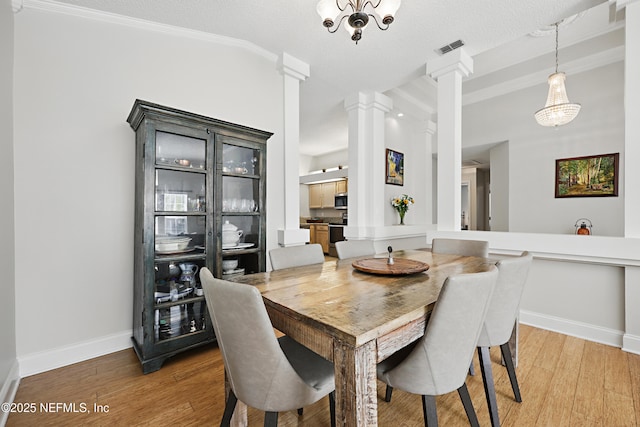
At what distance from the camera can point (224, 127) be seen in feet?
7.43

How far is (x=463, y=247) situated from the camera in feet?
7.75

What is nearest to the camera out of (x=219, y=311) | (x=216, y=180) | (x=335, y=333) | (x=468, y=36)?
(x=335, y=333)

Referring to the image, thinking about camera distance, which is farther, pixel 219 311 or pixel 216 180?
pixel 216 180

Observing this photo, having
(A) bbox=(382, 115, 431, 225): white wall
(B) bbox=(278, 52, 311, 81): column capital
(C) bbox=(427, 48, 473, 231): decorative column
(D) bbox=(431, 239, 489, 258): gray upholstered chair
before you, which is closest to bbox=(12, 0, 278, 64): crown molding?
(B) bbox=(278, 52, 311, 81): column capital

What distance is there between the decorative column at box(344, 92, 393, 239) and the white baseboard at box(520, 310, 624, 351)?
200cm

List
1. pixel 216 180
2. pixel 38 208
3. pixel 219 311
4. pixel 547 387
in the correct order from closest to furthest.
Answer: pixel 219 311, pixel 547 387, pixel 38 208, pixel 216 180

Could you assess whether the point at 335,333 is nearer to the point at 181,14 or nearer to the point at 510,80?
the point at 181,14

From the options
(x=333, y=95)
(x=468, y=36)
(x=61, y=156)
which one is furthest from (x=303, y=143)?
(x=61, y=156)

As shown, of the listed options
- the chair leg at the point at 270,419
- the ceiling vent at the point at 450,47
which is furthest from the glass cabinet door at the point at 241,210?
the ceiling vent at the point at 450,47

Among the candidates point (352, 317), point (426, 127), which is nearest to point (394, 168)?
point (426, 127)

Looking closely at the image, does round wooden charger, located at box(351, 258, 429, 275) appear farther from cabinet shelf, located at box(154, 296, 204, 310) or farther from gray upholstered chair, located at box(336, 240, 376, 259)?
cabinet shelf, located at box(154, 296, 204, 310)

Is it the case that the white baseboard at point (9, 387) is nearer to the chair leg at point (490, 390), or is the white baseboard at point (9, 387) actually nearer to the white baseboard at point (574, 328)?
the chair leg at point (490, 390)

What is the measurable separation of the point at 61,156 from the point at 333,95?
324cm

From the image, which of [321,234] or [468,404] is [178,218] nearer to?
[468,404]
